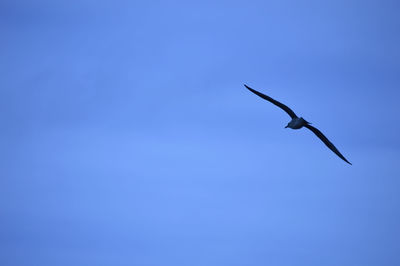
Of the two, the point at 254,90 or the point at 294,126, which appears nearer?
the point at 254,90

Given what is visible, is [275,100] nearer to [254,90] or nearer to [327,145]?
[254,90]

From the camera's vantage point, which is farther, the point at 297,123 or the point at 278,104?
the point at 297,123

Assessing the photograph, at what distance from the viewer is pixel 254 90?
133 feet

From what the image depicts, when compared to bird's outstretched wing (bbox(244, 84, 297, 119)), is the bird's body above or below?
below

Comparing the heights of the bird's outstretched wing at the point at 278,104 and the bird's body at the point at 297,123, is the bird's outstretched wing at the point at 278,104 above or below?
above

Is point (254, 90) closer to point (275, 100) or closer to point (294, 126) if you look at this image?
point (275, 100)

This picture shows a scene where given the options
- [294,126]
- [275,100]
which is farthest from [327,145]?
[275,100]

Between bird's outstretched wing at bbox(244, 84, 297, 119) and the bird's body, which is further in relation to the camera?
the bird's body

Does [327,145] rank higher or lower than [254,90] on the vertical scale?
lower

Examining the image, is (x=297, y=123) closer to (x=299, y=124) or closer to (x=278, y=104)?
(x=299, y=124)

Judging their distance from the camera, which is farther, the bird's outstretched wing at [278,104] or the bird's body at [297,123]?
the bird's body at [297,123]

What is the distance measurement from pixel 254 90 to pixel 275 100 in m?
1.87

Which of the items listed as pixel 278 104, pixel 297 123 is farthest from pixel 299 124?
pixel 278 104

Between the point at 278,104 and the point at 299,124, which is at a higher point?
the point at 278,104
